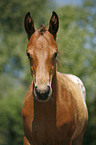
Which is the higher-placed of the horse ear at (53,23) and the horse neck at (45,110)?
the horse ear at (53,23)

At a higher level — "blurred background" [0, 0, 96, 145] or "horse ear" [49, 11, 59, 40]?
"horse ear" [49, 11, 59, 40]

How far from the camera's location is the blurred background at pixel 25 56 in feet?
55.7

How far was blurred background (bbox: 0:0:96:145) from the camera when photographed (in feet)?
55.7

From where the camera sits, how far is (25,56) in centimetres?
1789

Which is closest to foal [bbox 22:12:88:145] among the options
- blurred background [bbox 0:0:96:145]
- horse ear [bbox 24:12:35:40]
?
horse ear [bbox 24:12:35:40]

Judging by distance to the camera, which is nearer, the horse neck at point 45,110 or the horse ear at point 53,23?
the horse ear at point 53,23

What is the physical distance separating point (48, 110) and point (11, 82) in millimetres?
19867

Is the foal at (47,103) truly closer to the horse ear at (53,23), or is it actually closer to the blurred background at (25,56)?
the horse ear at (53,23)

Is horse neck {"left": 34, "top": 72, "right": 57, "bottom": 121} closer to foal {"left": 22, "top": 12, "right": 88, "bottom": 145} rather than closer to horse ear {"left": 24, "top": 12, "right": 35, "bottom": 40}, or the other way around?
foal {"left": 22, "top": 12, "right": 88, "bottom": 145}

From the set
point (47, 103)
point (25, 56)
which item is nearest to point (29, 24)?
point (47, 103)

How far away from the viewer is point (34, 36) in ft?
12.4

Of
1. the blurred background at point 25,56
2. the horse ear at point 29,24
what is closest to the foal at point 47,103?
the horse ear at point 29,24

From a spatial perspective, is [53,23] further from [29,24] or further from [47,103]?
[47,103]

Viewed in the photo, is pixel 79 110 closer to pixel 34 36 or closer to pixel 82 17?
pixel 34 36
